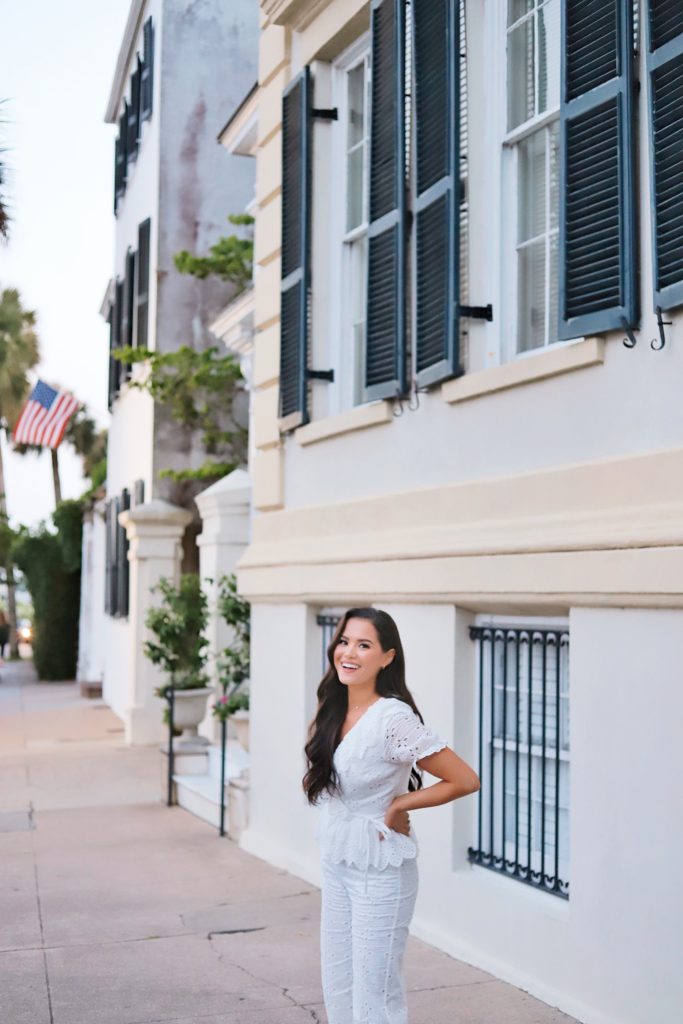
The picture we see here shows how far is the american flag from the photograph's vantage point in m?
21.5

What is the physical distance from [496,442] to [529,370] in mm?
515

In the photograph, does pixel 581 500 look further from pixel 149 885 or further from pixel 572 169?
pixel 149 885

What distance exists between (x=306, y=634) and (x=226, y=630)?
6309mm

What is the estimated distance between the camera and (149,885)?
8633 millimetres

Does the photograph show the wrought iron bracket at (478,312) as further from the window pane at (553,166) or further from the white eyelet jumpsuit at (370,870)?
the white eyelet jumpsuit at (370,870)

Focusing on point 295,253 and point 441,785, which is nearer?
point 441,785

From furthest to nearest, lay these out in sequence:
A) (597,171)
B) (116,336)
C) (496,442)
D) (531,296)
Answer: (116,336)
(531,296)
(496,442)
(597,171)

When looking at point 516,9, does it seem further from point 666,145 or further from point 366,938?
point 366,938

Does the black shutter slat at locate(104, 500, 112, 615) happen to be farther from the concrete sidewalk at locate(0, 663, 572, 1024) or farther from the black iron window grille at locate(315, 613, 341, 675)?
the black iron window grille at locate(315, 613, 341, 675)

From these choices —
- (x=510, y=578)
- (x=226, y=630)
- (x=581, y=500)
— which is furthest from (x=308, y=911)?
(x=226, y=630)

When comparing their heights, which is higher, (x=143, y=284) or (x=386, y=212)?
(x=143, y=284)

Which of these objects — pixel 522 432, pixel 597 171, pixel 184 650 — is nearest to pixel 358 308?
pixel 522 432

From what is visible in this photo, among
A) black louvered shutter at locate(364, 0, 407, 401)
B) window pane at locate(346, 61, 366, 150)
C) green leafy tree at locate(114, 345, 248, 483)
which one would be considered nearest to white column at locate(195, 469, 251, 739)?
green leafy tree at locate(114, 345, 248, 483)

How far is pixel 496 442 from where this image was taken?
6551 mm
